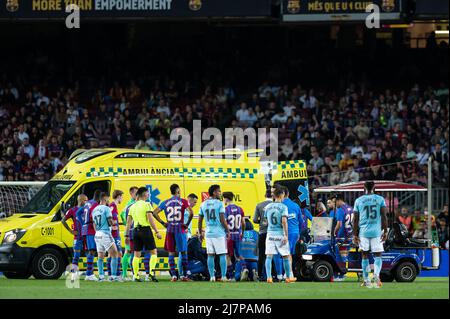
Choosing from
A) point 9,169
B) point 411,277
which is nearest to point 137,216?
point 411,277

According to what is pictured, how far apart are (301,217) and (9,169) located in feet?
38.4

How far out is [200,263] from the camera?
25594 millimetres

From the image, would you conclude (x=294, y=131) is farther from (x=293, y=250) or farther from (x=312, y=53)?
(x=293, y=250)

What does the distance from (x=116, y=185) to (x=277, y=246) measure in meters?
4.26

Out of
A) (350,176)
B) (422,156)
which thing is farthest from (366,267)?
(422,156)

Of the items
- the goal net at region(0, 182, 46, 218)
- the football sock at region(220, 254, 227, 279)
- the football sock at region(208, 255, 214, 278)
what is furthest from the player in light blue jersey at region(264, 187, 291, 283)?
the goal net at region(0, 182, 46, 218)

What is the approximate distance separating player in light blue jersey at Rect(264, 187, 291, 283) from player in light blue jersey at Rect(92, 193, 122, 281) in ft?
9.36

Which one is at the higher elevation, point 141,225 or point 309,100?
point 309,100

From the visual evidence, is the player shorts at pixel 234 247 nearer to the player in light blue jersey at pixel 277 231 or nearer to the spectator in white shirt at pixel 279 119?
the player in light blue jersey at pixel 277 231

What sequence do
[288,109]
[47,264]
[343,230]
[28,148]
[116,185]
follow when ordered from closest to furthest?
[47,264] → [343,230] → [116,185] → [28,148] → [288,109]

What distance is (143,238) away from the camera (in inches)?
961

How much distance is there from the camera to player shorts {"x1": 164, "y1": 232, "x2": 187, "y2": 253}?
24.8 meters

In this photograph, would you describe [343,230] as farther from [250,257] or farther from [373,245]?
[373,245]

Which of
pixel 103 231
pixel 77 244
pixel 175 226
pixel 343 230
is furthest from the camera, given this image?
pixel 343 230
